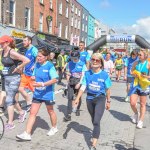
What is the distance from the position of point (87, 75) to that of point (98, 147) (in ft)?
4.05

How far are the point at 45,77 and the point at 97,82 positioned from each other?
3.16 ft

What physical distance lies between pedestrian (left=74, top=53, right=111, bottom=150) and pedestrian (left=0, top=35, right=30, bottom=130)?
140 centimetres

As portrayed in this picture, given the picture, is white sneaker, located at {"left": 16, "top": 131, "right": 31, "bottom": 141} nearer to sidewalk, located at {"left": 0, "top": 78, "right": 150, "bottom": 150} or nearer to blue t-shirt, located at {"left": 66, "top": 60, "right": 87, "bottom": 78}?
sidewalk, located at {"left": 0, "top": 78, "right": 150, "bottom": 150}

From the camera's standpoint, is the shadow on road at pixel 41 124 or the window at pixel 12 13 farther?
the window at pixel 12 13

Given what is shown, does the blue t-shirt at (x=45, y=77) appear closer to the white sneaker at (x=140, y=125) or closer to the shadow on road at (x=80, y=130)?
the shadow on road at (x=80, y=130)

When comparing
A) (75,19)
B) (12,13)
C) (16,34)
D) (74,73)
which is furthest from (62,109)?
(75,19)

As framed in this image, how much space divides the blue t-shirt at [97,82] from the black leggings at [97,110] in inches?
3.5

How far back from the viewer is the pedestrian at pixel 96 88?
5.09 metres

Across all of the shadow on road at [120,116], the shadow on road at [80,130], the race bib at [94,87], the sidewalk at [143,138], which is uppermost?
the race bib at [94,87]

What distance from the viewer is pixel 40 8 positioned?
29.9 meters

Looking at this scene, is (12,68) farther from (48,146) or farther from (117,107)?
(117,107)

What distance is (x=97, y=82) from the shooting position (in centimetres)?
516

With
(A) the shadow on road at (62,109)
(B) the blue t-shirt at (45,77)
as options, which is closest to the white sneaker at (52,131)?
(B) the blue t-shirt at (45,77)

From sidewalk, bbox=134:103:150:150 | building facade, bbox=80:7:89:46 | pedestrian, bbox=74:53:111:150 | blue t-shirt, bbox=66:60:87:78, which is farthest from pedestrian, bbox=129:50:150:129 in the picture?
building facade, bbox=80:7:89:46
